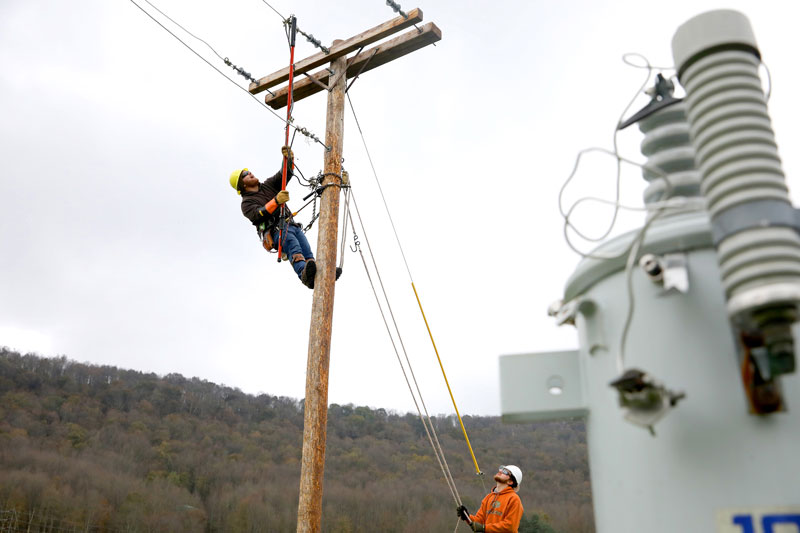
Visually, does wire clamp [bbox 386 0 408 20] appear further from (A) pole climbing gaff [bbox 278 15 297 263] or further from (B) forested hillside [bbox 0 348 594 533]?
(B) forested hillside [bbox 0 348 594 533]

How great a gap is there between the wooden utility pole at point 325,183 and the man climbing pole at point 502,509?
5.31 feet

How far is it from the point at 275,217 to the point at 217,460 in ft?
219

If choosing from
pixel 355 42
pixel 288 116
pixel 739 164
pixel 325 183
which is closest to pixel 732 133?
pixel 739 164

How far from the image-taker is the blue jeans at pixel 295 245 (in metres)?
7.61

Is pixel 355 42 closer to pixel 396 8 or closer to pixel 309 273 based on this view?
pixel 396 8

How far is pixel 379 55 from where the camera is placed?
8.19m

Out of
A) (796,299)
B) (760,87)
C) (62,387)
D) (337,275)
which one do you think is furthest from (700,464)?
(62,387)

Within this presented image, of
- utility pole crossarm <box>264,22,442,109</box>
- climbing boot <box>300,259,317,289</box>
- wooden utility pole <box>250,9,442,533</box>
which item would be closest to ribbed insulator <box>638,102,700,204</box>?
wooden utility pole <box>250,9,442,533</box>

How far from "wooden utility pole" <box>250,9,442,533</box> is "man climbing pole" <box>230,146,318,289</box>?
0.38m

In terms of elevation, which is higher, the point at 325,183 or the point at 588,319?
the point at 325,183

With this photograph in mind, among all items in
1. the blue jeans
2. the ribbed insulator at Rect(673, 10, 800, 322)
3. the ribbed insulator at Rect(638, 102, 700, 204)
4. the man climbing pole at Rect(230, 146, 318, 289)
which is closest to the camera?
the ribbed insulator at Rect(673, 10, 800, 322)

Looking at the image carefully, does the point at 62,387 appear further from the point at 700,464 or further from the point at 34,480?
the point at 700,464

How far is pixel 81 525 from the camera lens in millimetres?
51906

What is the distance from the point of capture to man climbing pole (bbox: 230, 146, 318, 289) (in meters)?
7.46
